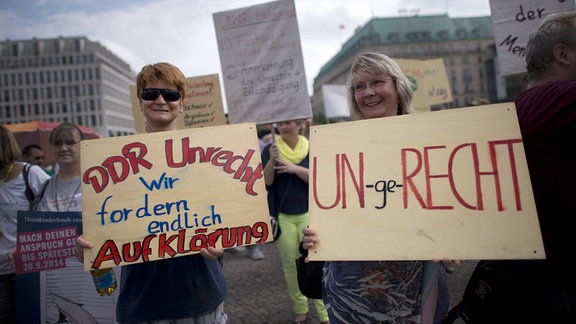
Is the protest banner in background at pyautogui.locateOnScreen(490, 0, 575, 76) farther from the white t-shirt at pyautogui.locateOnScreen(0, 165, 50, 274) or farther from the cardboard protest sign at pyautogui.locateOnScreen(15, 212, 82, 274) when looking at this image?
the white t-shirt at pyautogui.locateOnScreen(0, 165, 50, 274)

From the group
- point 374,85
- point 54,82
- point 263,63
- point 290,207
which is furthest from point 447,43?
point 54,82

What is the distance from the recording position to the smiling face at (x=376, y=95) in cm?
182

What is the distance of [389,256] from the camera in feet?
4.47

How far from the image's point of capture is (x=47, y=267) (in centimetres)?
235

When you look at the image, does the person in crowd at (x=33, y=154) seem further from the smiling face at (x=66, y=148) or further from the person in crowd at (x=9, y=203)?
the smiling face at (x=66, y=148)

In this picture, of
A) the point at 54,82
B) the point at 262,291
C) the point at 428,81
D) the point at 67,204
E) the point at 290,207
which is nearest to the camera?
the point at 67,204

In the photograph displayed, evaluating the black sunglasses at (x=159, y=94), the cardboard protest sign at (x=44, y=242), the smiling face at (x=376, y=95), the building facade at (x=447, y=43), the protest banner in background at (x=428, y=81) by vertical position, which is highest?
the building facade at (x=447, y=43)

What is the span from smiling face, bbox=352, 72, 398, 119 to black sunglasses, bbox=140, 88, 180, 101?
974mm

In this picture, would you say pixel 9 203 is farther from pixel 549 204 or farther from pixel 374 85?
pixel 549 204

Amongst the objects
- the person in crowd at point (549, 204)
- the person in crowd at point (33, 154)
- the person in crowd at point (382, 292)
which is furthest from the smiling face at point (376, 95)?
the person in crowd at point (33, 154)

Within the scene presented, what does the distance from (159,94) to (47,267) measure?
1.48 meters

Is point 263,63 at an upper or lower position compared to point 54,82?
lower

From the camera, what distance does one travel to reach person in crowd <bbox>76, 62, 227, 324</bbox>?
1688 millimetres

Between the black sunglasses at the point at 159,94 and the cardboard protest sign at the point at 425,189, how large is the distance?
0.82 meters
